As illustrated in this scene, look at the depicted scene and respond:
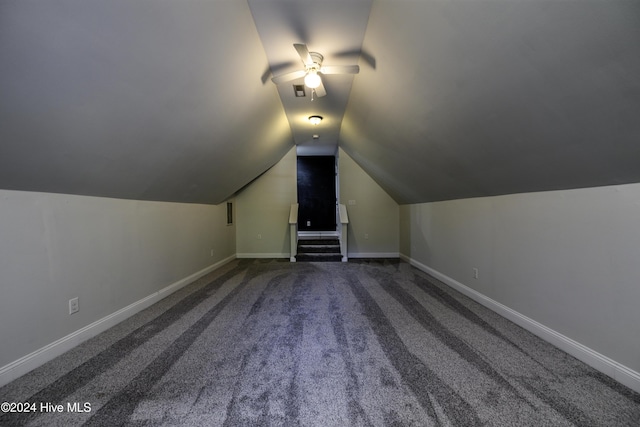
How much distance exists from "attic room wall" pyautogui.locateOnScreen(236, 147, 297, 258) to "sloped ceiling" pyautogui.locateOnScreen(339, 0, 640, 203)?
3.81 m

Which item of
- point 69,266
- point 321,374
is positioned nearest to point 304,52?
point 321,374

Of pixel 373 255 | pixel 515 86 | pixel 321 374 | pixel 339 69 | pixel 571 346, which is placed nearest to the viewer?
pixel 515 86

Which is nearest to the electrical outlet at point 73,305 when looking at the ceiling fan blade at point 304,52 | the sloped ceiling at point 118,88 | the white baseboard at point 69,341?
the white baseboard at point 69,341

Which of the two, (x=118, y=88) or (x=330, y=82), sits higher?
(x=330, y=82)

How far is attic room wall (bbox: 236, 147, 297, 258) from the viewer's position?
6.48 metres

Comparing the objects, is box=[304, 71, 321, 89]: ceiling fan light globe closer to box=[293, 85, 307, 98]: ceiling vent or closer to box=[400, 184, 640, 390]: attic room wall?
box=[293, 85, 307, 98]: ceiling vent

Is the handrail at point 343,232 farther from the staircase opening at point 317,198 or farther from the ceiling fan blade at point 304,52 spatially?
the ceiling fan blade at point 304,52

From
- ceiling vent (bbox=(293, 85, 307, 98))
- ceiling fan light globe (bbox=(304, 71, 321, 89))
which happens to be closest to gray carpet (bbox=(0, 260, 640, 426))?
ceiling fan light globe (bbox=(304, 71, 321, 89))

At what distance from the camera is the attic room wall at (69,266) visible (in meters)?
1.75

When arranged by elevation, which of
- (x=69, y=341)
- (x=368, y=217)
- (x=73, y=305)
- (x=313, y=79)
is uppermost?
(x=313, y=79)

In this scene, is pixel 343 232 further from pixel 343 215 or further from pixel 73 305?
pixel 73 305

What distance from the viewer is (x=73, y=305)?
2.17m

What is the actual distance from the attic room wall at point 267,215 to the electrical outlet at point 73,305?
428 centimetres

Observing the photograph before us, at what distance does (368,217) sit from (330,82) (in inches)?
147
